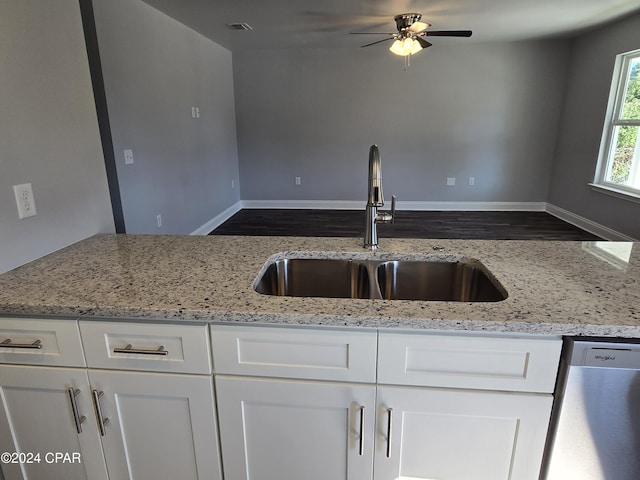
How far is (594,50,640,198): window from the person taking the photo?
423 centimetres

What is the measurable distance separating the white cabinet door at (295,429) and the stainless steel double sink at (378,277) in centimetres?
40

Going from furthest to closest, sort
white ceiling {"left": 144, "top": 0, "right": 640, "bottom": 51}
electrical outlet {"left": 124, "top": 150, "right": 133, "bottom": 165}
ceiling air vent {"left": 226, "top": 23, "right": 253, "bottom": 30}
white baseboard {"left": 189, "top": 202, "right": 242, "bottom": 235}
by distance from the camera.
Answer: white baseboard {"left": 189, "top": 202, "right": 242, "bottom": 235}
ceiling air vent {"left": 226, "top": 23, "right": 253, "bottom": 30}
white ceiling {"left": 144, "top": 0, "right": 640, "bottom": 51}
electrical outlet {"left": 124, "top": 150, "right": 133, "bottom": 165}

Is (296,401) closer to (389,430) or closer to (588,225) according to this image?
(389,430)

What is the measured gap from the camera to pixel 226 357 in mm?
1076

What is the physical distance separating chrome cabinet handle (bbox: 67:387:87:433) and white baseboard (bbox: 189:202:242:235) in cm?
340

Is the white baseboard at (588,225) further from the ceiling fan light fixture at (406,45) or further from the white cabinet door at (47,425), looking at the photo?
the white cabinet door at (47,425)

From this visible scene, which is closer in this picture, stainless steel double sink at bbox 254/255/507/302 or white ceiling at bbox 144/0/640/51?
stainless steel double sink at bbox 254/255/507/302

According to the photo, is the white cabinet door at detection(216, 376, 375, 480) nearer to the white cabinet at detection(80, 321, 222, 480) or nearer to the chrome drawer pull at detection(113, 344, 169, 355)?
the white cabinet at detection(80, 321, 222, 480)

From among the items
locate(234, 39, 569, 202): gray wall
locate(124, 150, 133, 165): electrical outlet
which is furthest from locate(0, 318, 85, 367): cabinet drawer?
locate(234, 39, 569, 202): gray wall

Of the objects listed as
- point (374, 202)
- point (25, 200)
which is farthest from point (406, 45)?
point (25, 200)

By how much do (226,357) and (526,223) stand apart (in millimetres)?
5251

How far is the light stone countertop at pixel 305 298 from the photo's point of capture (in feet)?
3.22

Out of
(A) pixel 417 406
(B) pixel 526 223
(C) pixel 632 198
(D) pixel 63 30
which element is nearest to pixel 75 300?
(A) pixel 417 406

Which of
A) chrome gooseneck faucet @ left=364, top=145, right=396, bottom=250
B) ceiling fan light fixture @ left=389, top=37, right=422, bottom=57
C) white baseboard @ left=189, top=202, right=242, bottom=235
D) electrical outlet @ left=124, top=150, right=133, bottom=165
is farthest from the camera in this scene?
white baseboard @ left=189, top=202, right=242, bottom=235
